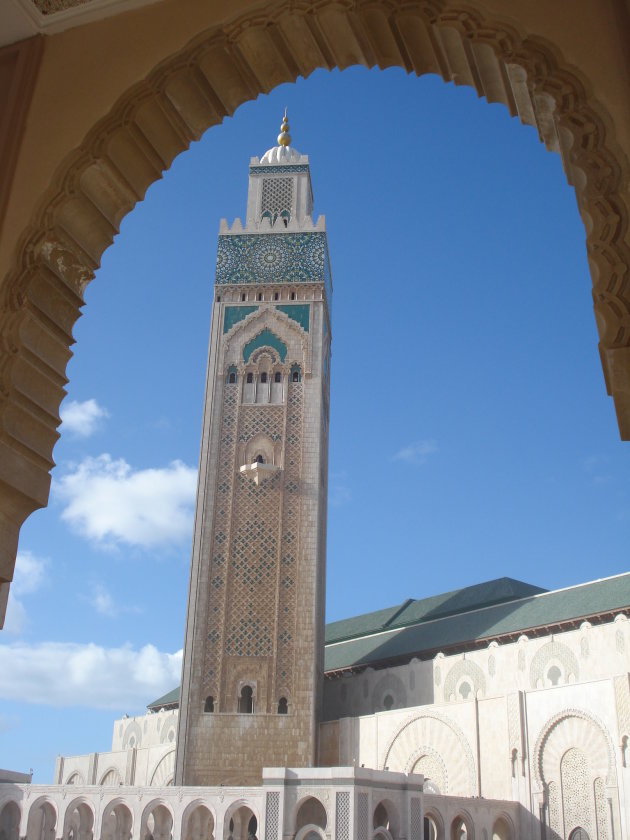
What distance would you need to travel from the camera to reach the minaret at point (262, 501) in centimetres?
1493

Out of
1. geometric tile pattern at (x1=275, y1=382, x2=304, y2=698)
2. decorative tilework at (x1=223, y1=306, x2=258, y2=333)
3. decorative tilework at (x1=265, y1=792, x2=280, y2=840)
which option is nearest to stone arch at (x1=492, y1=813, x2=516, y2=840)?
decorative tilework at (x1=265, y1=792, x2=280, y2=840)

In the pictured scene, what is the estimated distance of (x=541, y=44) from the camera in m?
1.65

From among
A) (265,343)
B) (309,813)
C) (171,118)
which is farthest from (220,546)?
(171,118)

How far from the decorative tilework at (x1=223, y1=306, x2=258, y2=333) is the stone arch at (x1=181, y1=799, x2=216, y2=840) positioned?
8.88 m

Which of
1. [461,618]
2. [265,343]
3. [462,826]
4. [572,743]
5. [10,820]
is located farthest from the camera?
[265,343]

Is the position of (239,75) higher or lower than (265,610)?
lower

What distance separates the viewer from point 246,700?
15.3 metres

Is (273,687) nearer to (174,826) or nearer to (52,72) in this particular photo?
(174,826)

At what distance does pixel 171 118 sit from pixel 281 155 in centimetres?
1837

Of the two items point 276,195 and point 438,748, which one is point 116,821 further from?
point 276,195

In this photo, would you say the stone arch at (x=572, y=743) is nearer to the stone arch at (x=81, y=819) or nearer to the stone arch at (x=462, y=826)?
the stone arch at (x=462, y=826)

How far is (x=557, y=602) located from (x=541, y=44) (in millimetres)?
14487

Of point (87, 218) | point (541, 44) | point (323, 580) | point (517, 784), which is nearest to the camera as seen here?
point (541, 44)

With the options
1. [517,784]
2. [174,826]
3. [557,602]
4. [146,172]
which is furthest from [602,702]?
[146,172]
